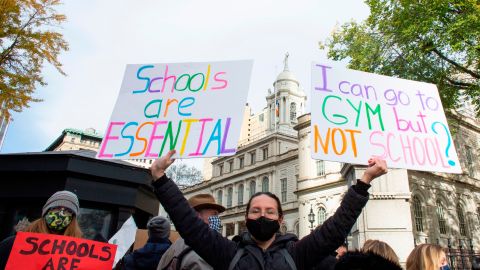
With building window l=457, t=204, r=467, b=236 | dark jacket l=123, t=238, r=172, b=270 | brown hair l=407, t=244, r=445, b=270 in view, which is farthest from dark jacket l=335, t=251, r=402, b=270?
building window l=457, t=204, r=467, b=236

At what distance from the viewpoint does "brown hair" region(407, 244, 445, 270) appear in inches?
113

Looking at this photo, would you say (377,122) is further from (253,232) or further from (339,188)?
(339,188)

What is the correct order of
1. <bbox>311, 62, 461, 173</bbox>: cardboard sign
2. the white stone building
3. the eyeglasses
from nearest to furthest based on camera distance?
the eyeglasses → <bbox>311, 62, 461, 173</bbox>: cardboard sign → the white stone building

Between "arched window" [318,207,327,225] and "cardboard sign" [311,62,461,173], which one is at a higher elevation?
"arched window" [318,207,327,225]

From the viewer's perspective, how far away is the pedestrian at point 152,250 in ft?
11.3

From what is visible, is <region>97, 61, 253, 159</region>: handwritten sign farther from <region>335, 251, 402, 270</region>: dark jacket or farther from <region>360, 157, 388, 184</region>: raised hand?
<region>335, 251, 402, 270</region>: dark jacket

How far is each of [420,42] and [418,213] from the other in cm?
1428

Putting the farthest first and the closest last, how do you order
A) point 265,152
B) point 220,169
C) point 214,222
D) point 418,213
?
1. point 220,169
2. point 265,152
3. point 418,213
4. point 214,222

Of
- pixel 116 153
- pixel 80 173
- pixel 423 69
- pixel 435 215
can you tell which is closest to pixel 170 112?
pixel 116 153

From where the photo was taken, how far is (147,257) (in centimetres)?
347

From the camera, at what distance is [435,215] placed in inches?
916

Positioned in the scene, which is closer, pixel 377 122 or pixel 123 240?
pixel 377 122

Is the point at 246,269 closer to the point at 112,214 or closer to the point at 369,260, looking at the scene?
the point at 369,260

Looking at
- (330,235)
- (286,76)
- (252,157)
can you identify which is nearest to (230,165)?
(252,157)
